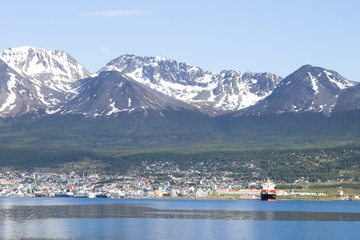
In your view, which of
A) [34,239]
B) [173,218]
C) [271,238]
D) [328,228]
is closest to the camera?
[34,239]

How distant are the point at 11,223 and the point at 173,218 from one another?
39.3 m

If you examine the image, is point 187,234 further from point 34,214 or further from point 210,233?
point 34,214

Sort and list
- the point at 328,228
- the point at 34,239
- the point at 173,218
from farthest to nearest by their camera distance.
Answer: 1. the point at 173,218
2. the point at 328,228
3. the point at 34,239

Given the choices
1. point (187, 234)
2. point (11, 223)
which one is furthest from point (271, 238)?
point (11, 223)

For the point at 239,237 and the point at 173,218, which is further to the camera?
the point at 173,218

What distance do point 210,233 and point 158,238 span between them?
1314cm

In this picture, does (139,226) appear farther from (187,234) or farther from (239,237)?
(239,237)

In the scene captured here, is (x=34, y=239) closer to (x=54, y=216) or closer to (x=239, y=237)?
(x=239, y=237)

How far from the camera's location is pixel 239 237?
4801 inches

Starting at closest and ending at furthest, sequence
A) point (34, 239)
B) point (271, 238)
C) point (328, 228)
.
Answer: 1. point (34, 239)
2. point (271, 238)
3. point (328, 228)

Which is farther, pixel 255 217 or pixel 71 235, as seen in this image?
pixel 255 217

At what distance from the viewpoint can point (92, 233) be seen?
4889 inches

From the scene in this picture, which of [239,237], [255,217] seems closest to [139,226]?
Answer: [239,237]

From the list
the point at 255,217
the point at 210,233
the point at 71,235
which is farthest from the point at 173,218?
the point at 71,235
